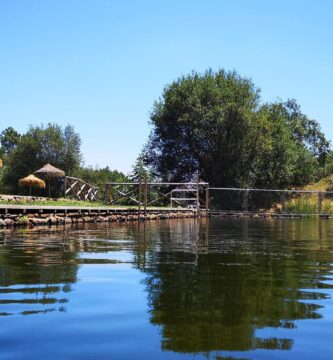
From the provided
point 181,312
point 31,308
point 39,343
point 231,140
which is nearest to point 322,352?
point 181,312

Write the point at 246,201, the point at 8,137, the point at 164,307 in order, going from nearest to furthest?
1. the point at 164,307
2. the point at 246,201
3. the point at 8,137

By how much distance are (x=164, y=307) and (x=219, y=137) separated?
117 ft

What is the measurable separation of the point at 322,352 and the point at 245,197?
33.3 m

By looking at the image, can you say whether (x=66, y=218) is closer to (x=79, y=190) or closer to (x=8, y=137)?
(x=79, y=190)

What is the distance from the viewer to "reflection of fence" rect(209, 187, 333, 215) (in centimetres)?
3631

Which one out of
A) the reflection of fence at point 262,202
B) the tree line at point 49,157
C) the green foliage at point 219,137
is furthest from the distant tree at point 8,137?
the reflection of fence at point 262,202

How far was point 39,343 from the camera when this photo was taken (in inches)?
154

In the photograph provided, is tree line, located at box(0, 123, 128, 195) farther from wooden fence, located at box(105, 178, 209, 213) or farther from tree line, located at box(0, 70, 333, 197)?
wooden fence, located at box(105, 178, 209, 213)

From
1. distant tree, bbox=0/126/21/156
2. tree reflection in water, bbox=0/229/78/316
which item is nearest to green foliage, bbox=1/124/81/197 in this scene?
tree reflection in water, bbox=0/229/78/316

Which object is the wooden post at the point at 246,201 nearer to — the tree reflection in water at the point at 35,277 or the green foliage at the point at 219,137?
the green foliage at the point at 219,137

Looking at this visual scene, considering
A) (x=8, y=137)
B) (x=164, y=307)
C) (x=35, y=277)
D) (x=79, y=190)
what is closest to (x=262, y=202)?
(x=79, y=190)

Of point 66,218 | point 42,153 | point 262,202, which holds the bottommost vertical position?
point 66,218

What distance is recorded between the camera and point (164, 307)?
5.18m

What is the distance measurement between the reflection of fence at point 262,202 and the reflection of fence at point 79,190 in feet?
27.2
